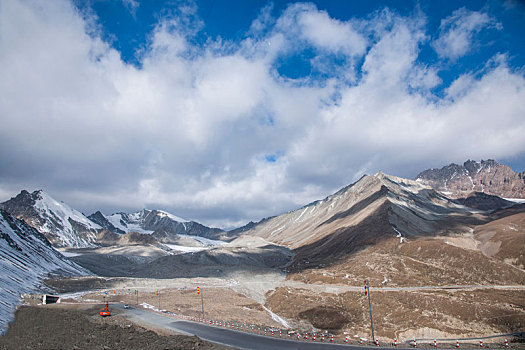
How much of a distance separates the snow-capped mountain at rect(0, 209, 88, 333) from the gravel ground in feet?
95.8

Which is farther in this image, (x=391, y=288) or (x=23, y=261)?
(x=23, y=261)

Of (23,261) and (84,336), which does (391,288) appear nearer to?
(84,336)

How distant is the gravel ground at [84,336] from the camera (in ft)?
92.8

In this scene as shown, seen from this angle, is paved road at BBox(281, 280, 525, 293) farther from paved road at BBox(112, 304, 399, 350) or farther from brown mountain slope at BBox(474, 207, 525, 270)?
paved road at BBox(112, 304, 399, 350)

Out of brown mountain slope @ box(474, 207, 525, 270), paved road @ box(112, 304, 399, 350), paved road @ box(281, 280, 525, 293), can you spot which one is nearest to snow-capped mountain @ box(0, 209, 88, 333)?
paved road @ box(112, 304, 399, 350)

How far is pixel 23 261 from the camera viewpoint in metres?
117

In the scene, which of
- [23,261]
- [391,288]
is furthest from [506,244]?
[23,261]

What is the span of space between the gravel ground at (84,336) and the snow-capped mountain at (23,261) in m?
29.2

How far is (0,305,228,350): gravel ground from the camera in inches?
1113

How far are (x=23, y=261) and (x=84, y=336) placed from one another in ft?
374

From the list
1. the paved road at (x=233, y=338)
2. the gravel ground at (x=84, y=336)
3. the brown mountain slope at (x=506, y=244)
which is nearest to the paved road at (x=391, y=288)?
the brown mountain slope at (x=506, y=244)

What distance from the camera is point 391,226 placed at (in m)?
147

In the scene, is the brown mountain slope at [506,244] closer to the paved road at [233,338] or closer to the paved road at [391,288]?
the paved road at [391,288]

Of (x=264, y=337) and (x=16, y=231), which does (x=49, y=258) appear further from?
(x=264, y=337)
